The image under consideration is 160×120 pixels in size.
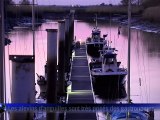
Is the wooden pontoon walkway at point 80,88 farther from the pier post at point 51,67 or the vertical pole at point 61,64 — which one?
the pier post at point 51,67

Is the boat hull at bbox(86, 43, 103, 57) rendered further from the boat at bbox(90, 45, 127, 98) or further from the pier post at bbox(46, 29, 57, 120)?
the pier post at bbox(46, 29, 57, 120)

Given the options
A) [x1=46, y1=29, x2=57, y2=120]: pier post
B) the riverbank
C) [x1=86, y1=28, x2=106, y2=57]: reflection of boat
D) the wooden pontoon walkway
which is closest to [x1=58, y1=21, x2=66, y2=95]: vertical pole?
the wooden pontoon walkway

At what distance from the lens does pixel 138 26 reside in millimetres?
89688

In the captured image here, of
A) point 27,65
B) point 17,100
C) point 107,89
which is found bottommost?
point 107,89

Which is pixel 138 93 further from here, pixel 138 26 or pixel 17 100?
pixel 138 26

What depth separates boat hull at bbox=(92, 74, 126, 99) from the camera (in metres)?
25.8

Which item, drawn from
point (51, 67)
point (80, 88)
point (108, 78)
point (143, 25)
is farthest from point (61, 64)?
point (143, 25)

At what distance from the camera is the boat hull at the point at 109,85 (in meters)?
25.8

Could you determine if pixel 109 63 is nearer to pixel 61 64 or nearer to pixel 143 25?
pixel 61 64

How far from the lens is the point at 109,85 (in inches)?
1033

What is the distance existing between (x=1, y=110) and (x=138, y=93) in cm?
1863

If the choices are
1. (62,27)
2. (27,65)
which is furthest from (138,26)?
(27,65)

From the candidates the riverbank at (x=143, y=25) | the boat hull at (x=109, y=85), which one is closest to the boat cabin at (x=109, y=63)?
the boat hull at (x=109, y=85)

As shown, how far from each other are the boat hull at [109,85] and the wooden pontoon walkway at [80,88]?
0.92m
